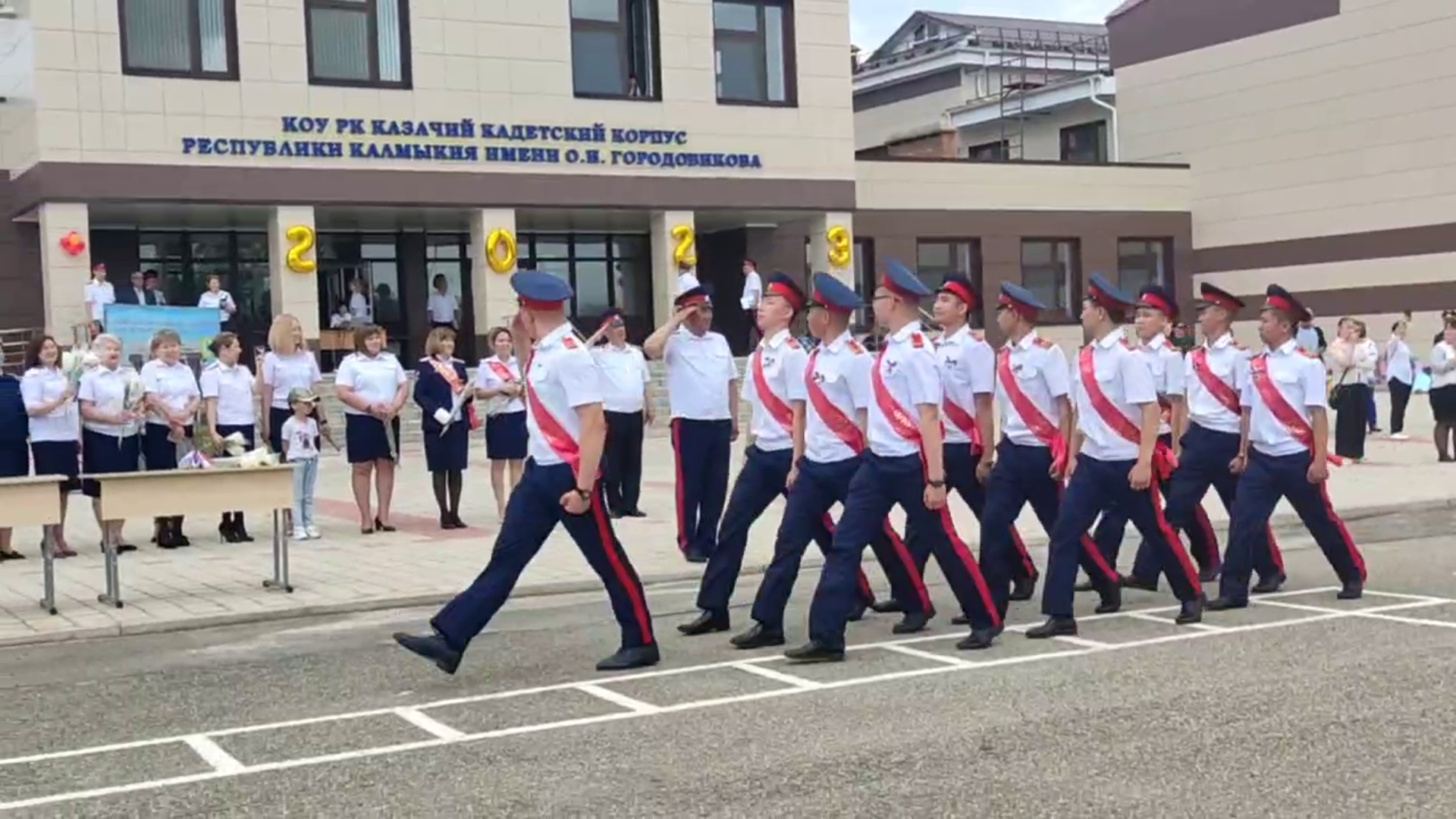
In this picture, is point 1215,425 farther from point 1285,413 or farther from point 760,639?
point 760,639

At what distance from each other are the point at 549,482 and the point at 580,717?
1306 millimetres

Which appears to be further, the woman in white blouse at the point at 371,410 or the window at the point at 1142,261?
the window at the point at 1142,261

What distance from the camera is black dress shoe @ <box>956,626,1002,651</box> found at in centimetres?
871

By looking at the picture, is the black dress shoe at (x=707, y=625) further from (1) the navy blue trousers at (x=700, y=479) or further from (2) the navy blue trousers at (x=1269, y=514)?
(2) the navy blue trousers at (x=1269, y=514)

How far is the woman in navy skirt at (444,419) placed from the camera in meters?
14.8

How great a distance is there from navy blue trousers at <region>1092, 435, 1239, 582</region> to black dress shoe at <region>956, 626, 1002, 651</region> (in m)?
1.36

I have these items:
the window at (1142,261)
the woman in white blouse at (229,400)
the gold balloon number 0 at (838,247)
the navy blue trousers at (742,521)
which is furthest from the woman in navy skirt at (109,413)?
the window at (1142,261)

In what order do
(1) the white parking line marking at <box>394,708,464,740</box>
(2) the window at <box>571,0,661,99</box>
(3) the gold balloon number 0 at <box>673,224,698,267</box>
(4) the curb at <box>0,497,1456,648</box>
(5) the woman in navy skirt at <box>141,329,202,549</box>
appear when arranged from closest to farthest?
(1) the white parking line marking at <box>394,708,464,740</box>, (4) the curb at <box>0,497,1456,648</box>, (5) the woman in navy skirt at <box>141,329,202,549</box>, (2) the window at <box>571,0,661,99</box>, (3) the gold balloon number 0 at <box>673,224,698,267</box>

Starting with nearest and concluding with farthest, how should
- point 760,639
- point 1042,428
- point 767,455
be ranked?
point 760,639
point 1042,428
point 767,455

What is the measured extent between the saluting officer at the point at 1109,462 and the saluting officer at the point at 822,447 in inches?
40.8

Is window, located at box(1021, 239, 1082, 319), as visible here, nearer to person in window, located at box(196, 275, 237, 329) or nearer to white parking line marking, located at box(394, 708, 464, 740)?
person in window, located at box(196, 275, 237, 329)

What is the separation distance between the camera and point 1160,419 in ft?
32.2

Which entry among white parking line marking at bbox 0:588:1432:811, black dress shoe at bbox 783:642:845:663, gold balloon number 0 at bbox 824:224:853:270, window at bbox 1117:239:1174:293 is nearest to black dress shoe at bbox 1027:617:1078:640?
white parking line marking at bbox 0:588:1432:811

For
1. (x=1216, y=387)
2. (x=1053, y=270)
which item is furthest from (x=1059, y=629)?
(x=1053, y=270)
